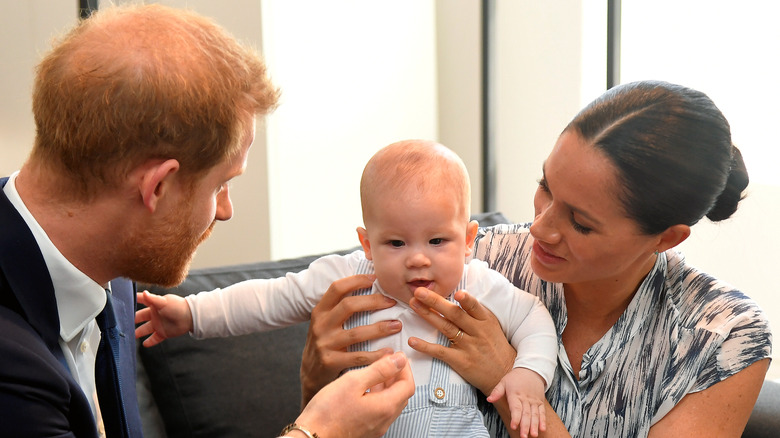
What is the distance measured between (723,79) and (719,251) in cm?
76

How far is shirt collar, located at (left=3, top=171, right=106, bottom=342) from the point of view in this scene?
1.35 metres

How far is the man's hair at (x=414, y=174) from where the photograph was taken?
1.66 m

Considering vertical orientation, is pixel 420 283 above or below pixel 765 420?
above

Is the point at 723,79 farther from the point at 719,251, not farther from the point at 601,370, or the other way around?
the point at 601,370

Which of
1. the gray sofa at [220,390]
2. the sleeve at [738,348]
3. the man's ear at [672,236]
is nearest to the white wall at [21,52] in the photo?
the gray sofa at [220,390]

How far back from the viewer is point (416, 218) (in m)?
1.64

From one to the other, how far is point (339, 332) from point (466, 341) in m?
0.27

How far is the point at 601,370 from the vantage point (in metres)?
1.72

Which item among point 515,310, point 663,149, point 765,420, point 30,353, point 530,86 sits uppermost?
point 663,149

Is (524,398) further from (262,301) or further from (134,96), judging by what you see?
(134,96)

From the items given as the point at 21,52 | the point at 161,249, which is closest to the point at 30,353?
the point at 161,249

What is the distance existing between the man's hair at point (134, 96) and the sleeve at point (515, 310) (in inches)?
26.0

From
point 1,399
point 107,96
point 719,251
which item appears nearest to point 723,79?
point 719,251

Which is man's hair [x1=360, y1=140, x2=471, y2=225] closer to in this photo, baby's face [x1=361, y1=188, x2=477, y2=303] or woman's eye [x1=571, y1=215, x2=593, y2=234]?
baby's face [x1=361, y1=188, x2=477, y2=303]
